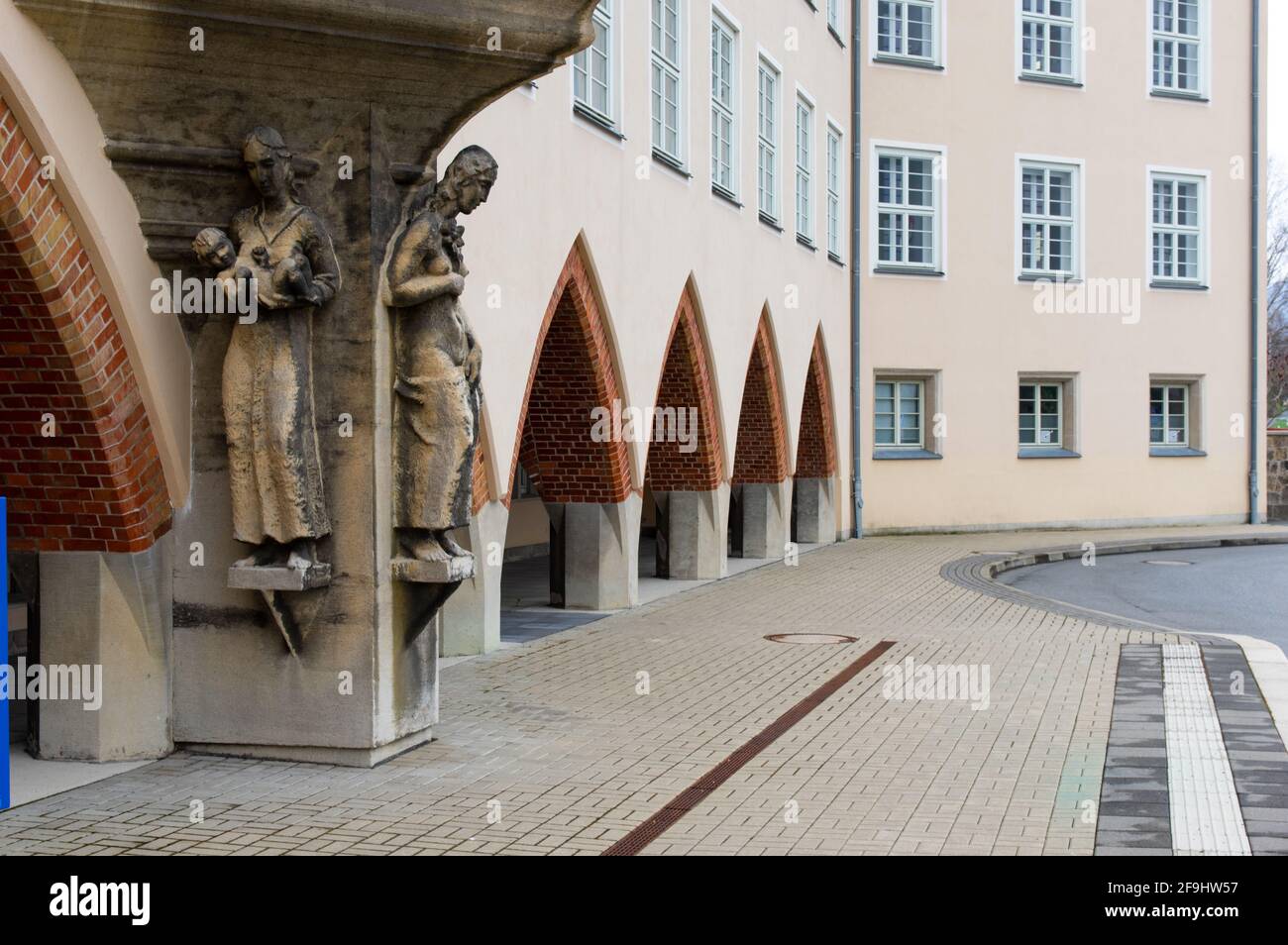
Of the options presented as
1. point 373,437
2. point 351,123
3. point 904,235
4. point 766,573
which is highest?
point 904,235

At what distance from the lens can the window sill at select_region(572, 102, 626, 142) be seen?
14.4m

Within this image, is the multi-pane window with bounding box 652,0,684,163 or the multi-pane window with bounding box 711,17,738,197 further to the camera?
the multi-pane window with bounding box 711,17,738,197

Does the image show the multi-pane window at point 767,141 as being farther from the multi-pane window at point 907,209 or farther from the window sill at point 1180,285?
the window sill at point 1180,285

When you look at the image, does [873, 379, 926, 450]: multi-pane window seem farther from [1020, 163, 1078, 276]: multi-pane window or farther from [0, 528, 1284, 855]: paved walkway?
[0, 528, 1284, 855]: paved walkway

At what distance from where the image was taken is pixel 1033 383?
1199 inches

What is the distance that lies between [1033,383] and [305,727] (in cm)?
2397

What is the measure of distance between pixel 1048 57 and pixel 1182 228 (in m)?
4.31

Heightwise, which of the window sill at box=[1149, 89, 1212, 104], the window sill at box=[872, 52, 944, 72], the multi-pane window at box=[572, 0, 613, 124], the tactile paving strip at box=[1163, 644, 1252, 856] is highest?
the window sill at box=[872, 52, 944, 72]

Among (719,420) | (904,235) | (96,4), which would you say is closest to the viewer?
(96,4)

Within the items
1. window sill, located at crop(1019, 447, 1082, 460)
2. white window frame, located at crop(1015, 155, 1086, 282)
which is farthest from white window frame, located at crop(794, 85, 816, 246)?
window sill, located at crop(1019, 447, 1082, 460)

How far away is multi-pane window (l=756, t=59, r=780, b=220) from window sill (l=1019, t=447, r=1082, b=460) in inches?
371

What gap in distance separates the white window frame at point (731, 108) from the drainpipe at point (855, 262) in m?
8.03
